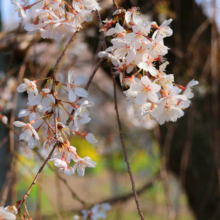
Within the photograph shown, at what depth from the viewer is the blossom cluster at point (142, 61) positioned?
0.57 meters

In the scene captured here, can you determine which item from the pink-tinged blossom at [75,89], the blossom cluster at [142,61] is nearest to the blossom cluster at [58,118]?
the pink-tinged blossom at [75,89]

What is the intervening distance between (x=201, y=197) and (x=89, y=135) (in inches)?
64.9

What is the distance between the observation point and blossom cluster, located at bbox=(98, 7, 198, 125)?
57 cm

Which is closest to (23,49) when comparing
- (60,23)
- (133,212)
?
(60,23)

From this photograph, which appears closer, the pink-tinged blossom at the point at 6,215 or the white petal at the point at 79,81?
the pink-tinged blossom at the point at 6,215

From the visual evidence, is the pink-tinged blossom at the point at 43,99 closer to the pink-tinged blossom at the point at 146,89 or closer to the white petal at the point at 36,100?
the white petal at the point at 36,100

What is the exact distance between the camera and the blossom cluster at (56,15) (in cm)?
59

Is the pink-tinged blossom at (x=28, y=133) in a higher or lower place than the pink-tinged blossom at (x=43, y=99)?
lower

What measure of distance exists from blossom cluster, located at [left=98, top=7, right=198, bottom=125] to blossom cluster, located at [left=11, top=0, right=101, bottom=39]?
6cm

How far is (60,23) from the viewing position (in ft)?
1.96

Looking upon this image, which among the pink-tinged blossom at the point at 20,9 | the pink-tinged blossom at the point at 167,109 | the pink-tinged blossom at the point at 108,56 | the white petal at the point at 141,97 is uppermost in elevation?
the pink-tinged blossom at the point at 20,9

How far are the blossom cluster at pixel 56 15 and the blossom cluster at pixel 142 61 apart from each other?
62 millimetres

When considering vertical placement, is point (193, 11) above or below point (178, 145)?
above

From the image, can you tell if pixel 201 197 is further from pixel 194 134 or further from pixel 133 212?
pixel 133 212
